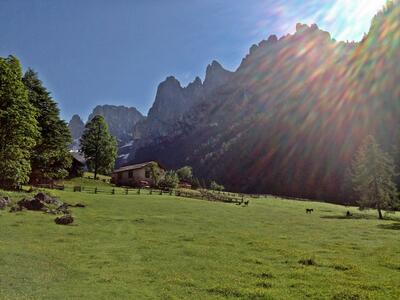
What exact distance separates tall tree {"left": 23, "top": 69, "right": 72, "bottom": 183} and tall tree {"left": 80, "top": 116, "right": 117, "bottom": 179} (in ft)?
111

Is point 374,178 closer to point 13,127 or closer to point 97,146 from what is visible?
point 13,127

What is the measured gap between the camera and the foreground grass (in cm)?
1703

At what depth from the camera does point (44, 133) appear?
6028cm

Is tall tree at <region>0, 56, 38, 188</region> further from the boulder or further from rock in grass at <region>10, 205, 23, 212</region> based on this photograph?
rock in grass at <region>10, 205, 23, 212</region>

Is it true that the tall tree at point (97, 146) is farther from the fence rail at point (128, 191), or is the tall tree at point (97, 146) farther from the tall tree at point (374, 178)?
the tall tree at point (374, 178)

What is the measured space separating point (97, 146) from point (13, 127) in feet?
171

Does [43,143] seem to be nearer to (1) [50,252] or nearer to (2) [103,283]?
(1) [50,252]

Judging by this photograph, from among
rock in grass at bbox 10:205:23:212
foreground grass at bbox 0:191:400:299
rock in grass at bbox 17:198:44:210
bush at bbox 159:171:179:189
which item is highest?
bush at bbox 159:171:179:189

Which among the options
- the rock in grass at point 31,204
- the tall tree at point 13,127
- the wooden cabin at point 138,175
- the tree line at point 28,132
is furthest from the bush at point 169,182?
the rock in grass at point 31,204

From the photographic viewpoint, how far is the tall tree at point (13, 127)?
148 ft

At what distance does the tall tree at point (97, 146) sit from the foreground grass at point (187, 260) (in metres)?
62.0

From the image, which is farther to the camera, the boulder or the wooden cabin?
the wooden cabin

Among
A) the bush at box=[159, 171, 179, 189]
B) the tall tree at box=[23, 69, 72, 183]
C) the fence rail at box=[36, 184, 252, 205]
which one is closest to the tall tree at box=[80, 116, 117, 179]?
the bush at box=[159, 171, 179, 189]

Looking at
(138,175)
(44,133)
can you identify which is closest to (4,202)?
(44,133)
